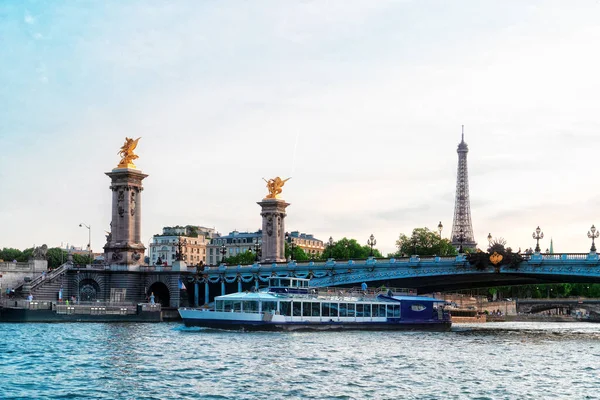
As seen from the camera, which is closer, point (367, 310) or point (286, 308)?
point (286, 308)

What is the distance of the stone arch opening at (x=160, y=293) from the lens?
12125cm

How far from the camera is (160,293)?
123062 mm

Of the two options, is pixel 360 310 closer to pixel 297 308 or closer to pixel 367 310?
pixel 367 310

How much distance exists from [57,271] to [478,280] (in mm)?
50967

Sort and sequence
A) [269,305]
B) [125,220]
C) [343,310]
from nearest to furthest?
1. [269,305]
2. [343,310]
3. [125,220]

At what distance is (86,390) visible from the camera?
128ft

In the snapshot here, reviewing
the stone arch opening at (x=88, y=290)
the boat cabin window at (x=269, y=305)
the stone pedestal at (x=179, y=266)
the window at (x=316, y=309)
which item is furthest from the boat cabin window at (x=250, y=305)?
the stone pedestal at (x=179, y=266)

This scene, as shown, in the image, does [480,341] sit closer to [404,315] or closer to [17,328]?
[404,315]

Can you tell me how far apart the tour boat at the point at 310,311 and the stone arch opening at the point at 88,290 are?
37332 mm

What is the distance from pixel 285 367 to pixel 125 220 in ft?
237

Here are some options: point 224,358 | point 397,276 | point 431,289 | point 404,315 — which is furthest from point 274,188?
point 224,358

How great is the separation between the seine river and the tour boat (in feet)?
16.1

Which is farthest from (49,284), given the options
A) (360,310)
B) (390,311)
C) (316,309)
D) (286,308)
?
(390,311)

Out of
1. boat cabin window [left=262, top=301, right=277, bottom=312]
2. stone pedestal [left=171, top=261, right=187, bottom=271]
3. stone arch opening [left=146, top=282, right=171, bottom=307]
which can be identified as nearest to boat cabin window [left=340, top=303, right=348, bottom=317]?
boat cabin window [left=262, top=301, right=277, bottom=312]
